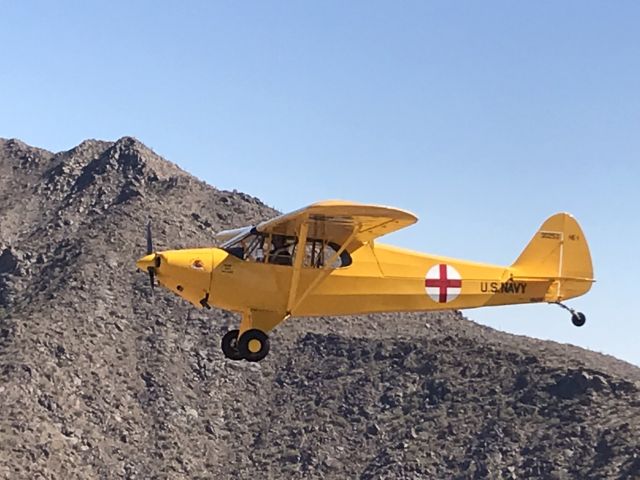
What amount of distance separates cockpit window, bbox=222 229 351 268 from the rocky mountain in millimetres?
40431

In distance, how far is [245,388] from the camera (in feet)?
265

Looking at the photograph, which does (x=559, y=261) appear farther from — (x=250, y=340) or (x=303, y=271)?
(x=250, y=340)

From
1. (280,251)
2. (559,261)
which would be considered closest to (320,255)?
(280,251)

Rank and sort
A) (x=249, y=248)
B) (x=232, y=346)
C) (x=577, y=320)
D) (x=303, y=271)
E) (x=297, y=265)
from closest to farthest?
1. (x=297, y=265)
2. (x=303, y=271)
3. (x=249, y=248)
4. (x=232, y=346)
5. (x=577, y=320)

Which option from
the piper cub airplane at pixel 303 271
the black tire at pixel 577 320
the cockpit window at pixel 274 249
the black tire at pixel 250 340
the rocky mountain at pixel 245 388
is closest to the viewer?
the piper cub airplane at pixel 303 271

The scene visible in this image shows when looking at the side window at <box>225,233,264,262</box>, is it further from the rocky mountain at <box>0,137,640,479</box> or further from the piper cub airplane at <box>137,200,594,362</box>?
the rocky mountain at <box>0,137,640,479</box>

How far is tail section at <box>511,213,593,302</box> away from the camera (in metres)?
33.7

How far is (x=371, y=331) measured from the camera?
84.5m

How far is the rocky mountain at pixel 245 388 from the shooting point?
230ft

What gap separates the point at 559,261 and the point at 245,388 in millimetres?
48582

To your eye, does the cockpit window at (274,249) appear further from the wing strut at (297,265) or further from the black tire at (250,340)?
the black tire at (250,340)

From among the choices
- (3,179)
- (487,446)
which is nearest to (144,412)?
(487,446)

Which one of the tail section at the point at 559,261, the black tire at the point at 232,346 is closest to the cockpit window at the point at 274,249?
the black tire at the point at 232,346

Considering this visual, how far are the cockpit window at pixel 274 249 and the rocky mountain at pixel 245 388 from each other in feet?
133
